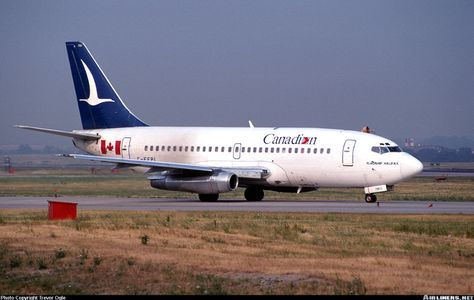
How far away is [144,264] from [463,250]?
8455mm

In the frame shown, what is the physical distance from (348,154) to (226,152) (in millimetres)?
6821

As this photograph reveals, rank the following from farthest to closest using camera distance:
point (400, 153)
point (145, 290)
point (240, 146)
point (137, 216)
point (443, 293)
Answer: point (240, 146) → point (400, 153) → point (137, 216) → point (145, 290) → point (443, 293)

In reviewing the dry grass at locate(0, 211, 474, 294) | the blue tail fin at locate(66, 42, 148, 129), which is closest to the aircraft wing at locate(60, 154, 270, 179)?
the blue tail fin at locate(66, 42, 148, 129)

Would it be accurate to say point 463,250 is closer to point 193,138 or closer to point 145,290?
point 145,290

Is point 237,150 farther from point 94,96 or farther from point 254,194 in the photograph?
point 94,96

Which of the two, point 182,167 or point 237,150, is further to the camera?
point 237,150

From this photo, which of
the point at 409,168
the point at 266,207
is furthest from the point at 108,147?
the point at 409,168

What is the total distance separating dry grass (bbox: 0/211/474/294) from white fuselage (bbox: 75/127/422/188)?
35.9ft

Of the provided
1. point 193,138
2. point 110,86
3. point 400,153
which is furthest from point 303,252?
point 110,86

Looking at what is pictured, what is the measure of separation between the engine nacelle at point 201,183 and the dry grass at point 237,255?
12.1 metres

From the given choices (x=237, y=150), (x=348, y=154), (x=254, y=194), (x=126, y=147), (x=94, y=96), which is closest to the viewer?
(x=348, y=154)

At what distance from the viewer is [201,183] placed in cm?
4794

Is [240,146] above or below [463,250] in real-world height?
above

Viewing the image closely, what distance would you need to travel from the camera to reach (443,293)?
19.1 m
